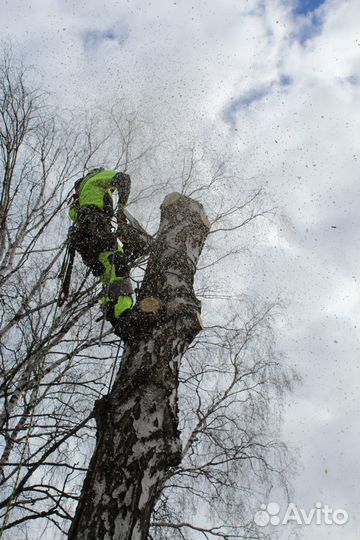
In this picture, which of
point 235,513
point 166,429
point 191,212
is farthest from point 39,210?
point 235,513

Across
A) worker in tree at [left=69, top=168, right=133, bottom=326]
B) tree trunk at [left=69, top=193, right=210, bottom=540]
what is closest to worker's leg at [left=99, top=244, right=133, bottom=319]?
worker in tree at [left=69, top=168, right=133, bottom=326]

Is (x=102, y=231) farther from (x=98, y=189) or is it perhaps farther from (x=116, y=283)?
(x=116, y=283)

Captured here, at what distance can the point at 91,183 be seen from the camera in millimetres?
3285

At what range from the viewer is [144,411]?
189cm

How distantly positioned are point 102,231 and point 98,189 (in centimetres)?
41

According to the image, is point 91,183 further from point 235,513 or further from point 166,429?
point 235,513

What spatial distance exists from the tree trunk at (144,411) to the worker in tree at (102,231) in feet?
1.25

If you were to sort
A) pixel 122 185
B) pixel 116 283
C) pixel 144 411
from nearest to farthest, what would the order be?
pixel 144 411 → pixel 116 283 → pixel 122 185

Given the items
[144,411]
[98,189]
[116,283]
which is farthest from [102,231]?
[144,411]

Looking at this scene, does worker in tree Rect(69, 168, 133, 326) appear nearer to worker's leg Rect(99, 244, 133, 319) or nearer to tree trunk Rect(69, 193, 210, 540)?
worker's leg Rect(99, 244, 133, 319)

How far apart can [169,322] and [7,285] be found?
11.8 feet

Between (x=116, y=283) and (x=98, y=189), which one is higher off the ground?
(x=98, y=189)

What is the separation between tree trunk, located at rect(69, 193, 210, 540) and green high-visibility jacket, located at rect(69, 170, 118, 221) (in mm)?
834

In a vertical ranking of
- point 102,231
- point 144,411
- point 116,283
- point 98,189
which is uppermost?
point 98,189
